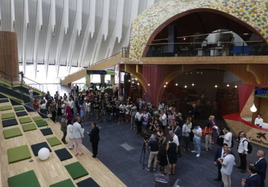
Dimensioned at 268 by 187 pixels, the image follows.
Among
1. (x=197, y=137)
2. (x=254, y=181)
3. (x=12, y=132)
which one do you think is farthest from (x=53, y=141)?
(x=254, y=181)

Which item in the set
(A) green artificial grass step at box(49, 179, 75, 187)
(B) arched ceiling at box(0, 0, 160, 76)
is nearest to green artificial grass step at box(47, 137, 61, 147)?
(A) green artificial grass step at box(49, 179, 75, 187)

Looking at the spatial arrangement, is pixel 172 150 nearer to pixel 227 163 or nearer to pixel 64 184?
pixel 227 163

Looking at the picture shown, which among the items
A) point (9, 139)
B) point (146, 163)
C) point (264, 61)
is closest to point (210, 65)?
point (264, 61)

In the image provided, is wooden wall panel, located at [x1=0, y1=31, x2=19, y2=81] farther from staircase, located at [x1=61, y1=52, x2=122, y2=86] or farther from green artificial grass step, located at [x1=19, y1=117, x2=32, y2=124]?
green artificial grass step, located at [x1=19, y1=117, x2=32, y2=124]

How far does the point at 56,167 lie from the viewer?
5.58 metres

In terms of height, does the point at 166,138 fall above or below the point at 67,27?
below

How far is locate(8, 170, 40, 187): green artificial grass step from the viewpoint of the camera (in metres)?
4.40

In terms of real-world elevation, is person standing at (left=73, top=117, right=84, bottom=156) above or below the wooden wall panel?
below

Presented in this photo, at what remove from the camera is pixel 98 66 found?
66.0 feet

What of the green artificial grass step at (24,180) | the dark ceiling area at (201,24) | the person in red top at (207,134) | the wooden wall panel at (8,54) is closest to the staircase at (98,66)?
the dark ceiling area at (201,24)

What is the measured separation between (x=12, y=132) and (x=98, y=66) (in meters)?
13.9

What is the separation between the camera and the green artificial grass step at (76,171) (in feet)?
18.8

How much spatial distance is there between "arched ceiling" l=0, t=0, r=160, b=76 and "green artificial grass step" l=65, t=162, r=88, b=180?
24.9 metres

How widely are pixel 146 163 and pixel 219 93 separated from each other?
34.2 ft
